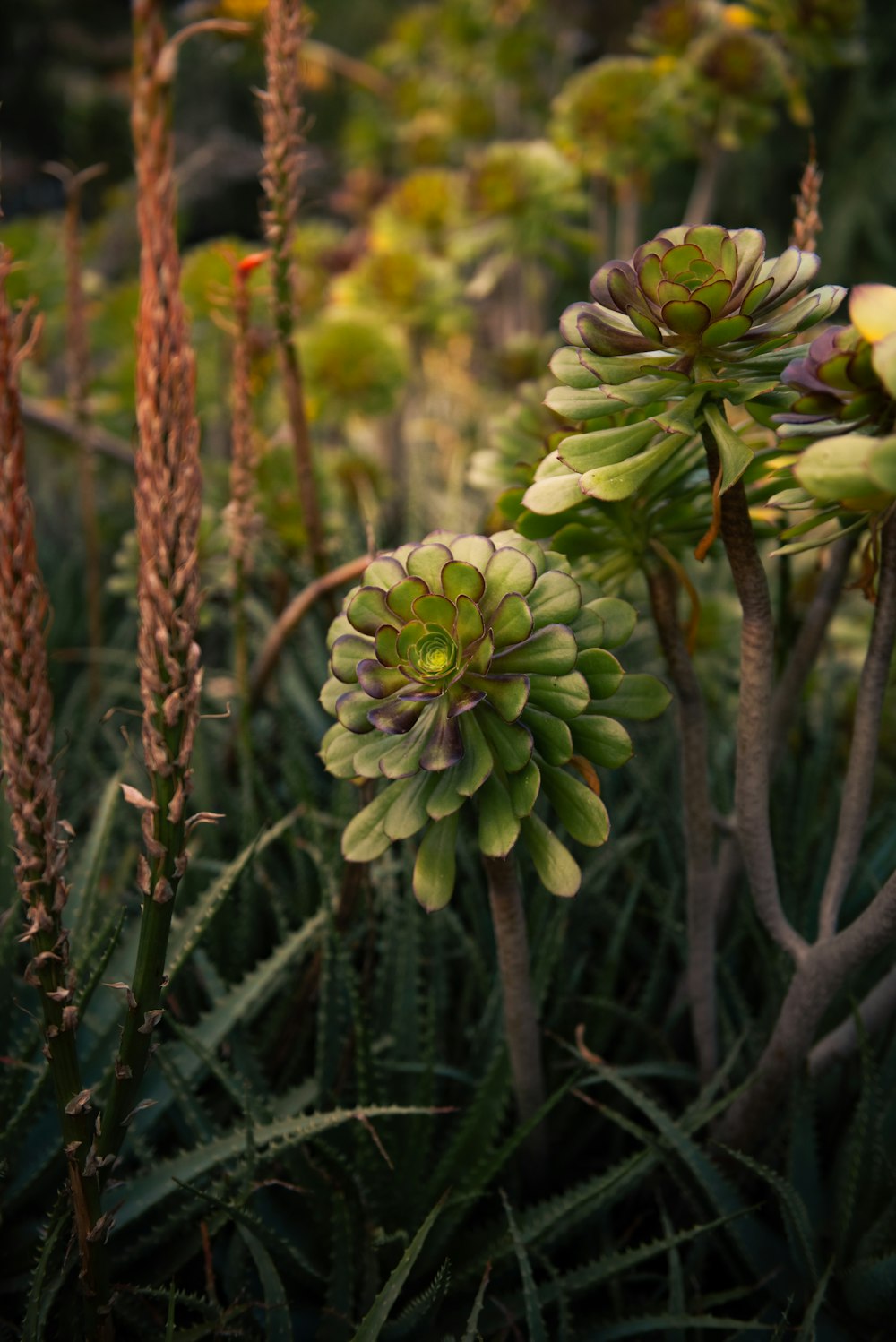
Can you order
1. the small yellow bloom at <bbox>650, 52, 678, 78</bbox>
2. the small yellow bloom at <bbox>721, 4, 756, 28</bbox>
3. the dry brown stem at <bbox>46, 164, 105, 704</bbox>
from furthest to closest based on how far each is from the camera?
the small yellow bloom at <bbox>650, 52, 678, 78</bbox>
the small yellow bloom at <bbox>721, 4, 756, 28</bbox>
the dry brown stem at <bbox>46, 164, 105, 704</bbox>

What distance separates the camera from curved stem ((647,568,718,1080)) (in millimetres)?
641

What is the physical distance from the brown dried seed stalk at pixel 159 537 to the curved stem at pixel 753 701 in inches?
11.4

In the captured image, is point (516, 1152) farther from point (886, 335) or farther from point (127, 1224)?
point (886, 335)

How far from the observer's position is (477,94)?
2662 mm

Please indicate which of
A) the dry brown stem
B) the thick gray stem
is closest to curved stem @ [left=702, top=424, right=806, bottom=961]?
the thick gray stem

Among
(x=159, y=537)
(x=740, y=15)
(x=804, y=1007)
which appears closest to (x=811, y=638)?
(x=804, y=1007)

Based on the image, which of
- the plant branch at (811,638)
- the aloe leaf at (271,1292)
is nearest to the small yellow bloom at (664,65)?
the plant branch at (811,638)

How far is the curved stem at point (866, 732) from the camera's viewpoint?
542 mm

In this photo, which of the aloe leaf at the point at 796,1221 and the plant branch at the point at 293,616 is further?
the plant branch at the point at 293,616

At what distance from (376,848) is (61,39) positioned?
743 cm

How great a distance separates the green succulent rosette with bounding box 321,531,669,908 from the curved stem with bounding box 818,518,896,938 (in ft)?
0.48

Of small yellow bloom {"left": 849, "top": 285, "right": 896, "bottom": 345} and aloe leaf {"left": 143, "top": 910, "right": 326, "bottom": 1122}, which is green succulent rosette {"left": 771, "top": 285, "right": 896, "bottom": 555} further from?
aloe leaf {"left": 143, "top": 910, "right": 326, "bottom": 1122}

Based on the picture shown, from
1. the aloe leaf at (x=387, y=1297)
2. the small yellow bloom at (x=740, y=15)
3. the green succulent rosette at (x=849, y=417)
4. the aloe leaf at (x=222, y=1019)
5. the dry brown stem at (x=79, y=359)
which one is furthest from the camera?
the small yellow bloom at (x=740, y=15)

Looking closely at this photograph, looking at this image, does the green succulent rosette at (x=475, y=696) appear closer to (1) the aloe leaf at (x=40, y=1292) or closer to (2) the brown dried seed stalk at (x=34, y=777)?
(2) the brown dried seed stalk at (x=34, y=777)
